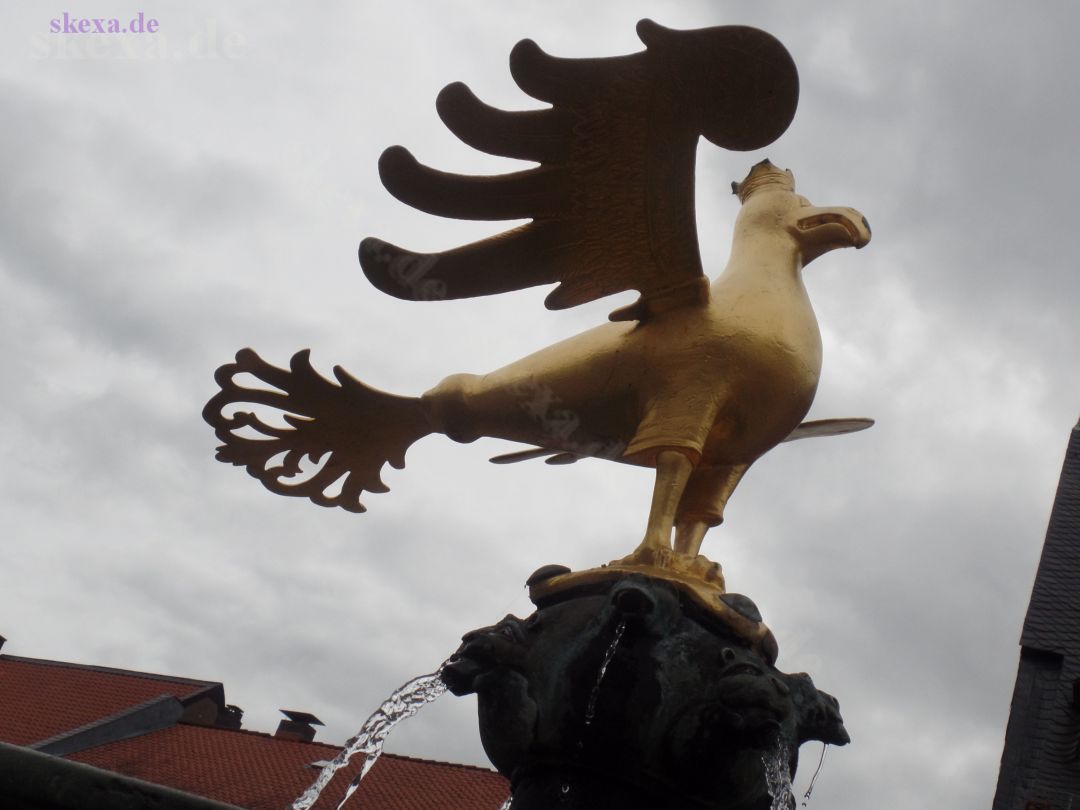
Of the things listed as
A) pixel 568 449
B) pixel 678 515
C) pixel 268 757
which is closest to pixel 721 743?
pixel 678 515

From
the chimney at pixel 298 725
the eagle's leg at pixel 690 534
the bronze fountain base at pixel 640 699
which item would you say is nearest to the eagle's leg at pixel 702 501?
the eagle's leg at pixel 690 534

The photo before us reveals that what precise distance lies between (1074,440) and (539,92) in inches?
576

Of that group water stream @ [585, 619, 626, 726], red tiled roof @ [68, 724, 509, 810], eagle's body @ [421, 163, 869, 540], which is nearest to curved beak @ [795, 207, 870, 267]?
eagle's body @ [421, 163, 869, 540]

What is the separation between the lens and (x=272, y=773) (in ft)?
40.1

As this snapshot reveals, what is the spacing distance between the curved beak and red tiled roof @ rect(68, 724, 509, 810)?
922cm

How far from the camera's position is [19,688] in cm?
1599

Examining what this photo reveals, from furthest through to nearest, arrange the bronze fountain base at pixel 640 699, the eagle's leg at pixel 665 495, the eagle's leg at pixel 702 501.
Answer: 1. the eagle's leg at pixel 702 501
2. the eagle's leg at pixel 665 495
3. the bronze fountain base at pixel 640 699

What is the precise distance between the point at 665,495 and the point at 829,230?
100 centimetres

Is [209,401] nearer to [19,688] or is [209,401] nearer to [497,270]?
[497,270]

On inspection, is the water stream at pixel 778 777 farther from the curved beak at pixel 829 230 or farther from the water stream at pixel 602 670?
the curved beak at pixel 829 230

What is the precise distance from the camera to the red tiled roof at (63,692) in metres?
14.6

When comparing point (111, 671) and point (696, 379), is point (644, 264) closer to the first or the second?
point (696, 379)

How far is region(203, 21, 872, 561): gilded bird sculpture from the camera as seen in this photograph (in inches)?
102

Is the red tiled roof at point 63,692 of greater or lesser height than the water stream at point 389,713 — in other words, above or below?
above
